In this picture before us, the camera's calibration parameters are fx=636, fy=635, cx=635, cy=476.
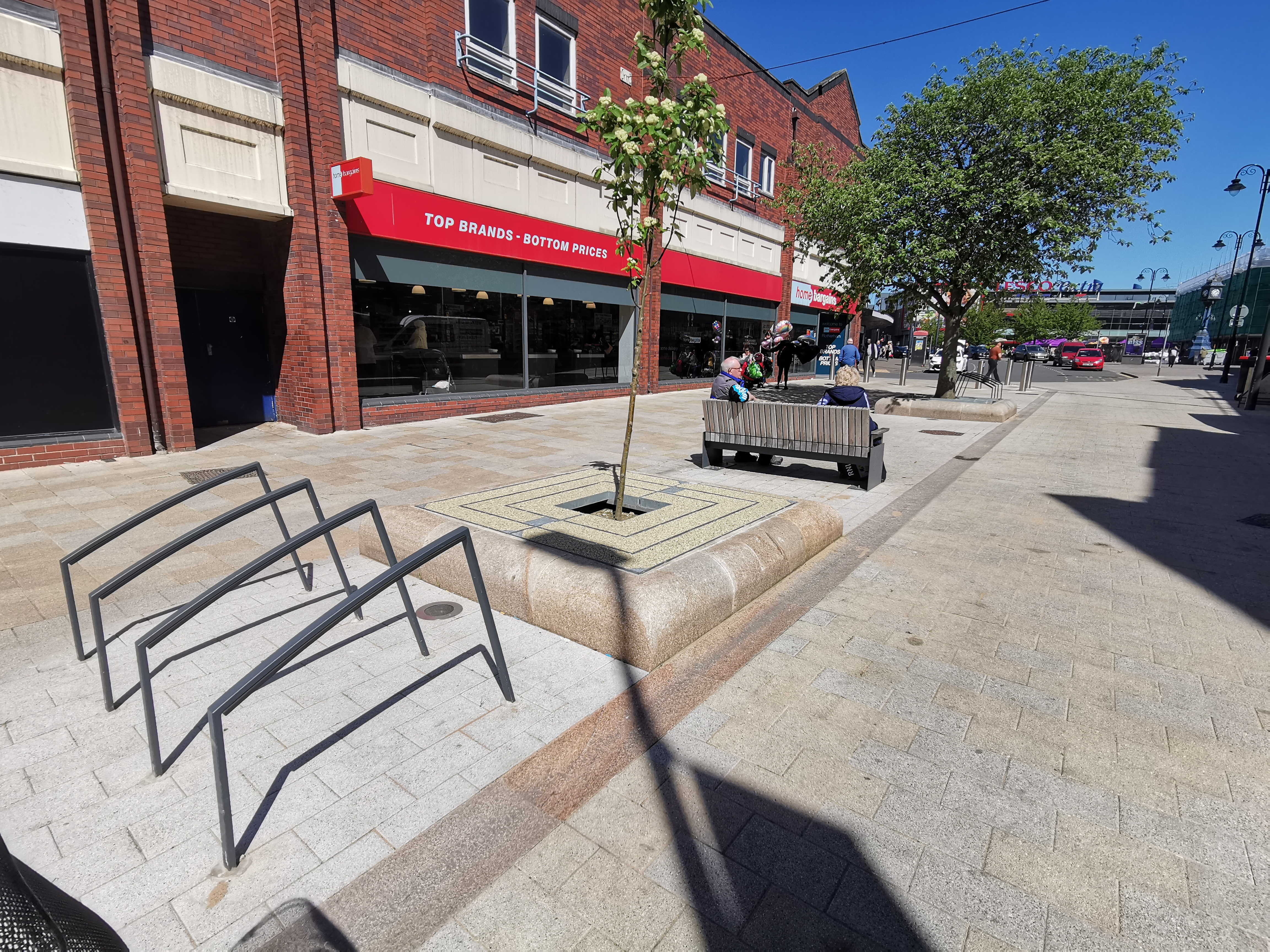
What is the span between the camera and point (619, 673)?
11.2 ft

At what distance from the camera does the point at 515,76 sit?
12273 mm

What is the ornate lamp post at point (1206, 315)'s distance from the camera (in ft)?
117

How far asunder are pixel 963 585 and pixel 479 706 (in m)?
3.54

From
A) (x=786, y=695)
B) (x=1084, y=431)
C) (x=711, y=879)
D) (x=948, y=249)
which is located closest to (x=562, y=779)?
(x=711, y=879)

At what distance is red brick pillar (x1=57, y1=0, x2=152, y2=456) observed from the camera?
295 inches

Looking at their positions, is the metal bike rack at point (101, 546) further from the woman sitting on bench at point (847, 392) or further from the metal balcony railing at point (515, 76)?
the metal balcony railing at point (515, 76)

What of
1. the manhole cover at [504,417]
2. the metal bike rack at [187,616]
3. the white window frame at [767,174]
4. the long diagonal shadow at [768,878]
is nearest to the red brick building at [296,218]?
the manhole cover at [504,417]

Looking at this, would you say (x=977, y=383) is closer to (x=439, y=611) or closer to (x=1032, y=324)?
(x=439, y=611)

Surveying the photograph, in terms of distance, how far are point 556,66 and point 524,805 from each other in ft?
48.9

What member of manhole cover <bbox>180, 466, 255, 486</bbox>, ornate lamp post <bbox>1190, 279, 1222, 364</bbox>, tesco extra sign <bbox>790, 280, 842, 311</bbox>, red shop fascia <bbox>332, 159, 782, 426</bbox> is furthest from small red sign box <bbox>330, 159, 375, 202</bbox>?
ornate lamp post <bbox>1190, 279, 1222, 364</bbox>

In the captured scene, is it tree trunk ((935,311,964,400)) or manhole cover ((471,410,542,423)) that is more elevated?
tree trunk ((935,311,964,400))

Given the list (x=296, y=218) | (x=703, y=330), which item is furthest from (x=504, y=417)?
(x=703, y=330)

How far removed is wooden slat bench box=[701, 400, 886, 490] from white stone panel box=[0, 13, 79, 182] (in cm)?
828

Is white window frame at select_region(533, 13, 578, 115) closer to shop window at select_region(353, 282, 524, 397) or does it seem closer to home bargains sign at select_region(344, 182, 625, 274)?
home bargains sign at select_region(344, 182, 625, 274)
